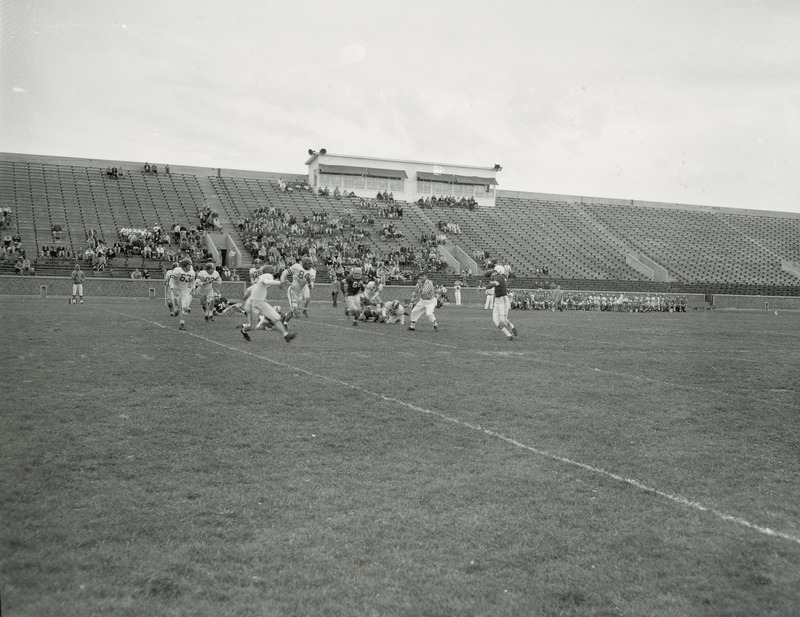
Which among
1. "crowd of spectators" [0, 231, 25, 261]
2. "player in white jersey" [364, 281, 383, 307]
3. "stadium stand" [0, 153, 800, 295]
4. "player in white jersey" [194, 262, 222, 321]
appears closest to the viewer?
"player in white jersey" [194, 262, 222, 321]

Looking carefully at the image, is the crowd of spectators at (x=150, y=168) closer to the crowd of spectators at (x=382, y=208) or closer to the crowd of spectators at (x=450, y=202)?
the crowd of spectators at (x=382, y=208)

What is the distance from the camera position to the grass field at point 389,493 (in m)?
3.78

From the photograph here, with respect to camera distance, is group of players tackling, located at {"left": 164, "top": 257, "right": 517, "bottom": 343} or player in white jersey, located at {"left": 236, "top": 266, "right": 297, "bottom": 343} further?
group of players tackling, located at {"left": 164, "top": 257, "right": 517, "bottom": 343}

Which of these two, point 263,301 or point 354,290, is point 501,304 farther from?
point 263,301

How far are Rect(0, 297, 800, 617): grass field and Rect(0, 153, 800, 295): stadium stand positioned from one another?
29.4 metres

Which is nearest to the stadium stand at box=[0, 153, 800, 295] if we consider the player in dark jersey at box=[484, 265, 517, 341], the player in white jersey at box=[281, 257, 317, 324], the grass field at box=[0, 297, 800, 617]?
the player in white jersey at box=[281, 257, 317, 324]

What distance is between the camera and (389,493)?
5.27 m

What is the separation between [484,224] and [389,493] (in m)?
48.7

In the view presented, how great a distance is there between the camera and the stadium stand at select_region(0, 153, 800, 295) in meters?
41.3

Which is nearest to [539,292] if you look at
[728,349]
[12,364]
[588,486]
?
[728,349]

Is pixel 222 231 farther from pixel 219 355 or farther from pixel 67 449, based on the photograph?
pixel 67 449

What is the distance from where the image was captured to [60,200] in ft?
138

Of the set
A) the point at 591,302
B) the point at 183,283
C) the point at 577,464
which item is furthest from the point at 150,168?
the point at 577,464

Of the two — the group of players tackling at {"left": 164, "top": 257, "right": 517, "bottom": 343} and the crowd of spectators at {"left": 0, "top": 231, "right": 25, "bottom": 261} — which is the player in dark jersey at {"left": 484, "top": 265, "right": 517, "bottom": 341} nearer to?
the group of players tackling at {"left": 164, "top": 257, "right": 517, "bottom": 343}
